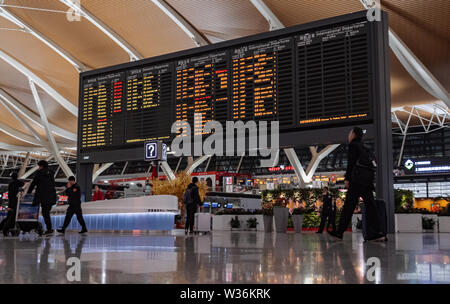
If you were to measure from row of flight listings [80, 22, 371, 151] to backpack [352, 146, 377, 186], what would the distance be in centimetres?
528

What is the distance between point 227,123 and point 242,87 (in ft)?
4.03

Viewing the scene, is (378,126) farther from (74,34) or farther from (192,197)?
(74,34)

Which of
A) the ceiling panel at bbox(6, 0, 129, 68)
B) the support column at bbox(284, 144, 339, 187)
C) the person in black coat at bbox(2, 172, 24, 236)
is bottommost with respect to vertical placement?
the person in black coat at bbox(2, 172, 24, 236)

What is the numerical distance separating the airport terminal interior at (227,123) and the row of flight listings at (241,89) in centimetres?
5

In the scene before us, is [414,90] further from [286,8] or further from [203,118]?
[203,118]

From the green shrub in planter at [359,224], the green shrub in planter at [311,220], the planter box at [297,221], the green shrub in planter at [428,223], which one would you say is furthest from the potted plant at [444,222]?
the planter box at [297,221]

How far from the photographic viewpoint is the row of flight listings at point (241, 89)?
45.6ft

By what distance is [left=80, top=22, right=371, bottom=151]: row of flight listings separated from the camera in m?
13.9

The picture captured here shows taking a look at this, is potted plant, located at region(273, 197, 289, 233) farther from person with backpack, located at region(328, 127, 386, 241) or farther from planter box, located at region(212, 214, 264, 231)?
person with backpack, located at region(328, 127, 386, 241)

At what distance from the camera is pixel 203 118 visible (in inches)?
639

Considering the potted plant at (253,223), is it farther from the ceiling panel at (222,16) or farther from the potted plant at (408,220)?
the ceiling panel at (222,16)

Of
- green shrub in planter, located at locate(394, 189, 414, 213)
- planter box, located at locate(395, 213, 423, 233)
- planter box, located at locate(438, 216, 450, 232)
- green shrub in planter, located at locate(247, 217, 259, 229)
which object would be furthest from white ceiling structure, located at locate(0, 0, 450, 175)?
green shrub in planter, located at locate(247, 217, 259, 229)

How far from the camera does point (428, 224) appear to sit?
22.1 meters

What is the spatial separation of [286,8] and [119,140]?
9542 mm
